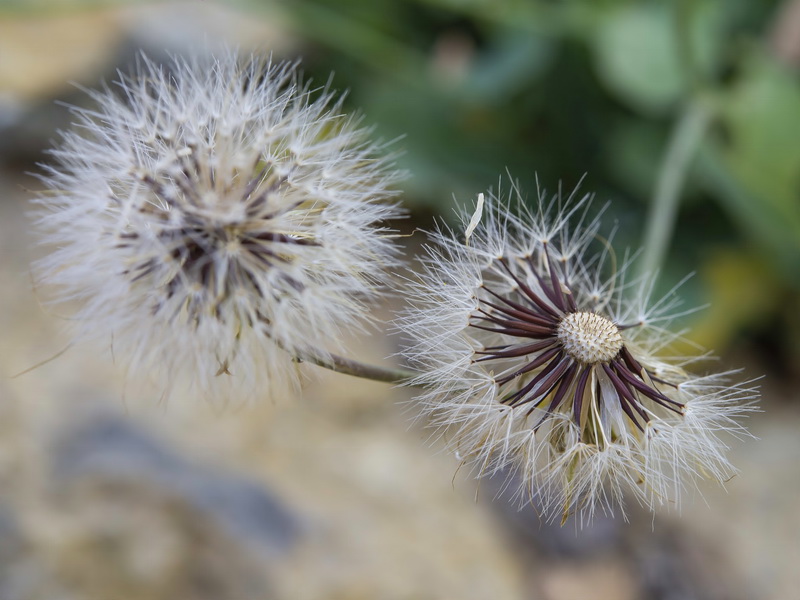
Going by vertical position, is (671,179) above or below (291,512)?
above

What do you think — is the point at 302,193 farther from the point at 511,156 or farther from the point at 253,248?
the point at 511,156

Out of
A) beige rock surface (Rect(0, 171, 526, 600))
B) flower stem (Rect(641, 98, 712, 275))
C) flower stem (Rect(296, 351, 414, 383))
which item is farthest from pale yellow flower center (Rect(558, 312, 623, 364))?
beige rock surface (Rect(0, 171, 526, 600))

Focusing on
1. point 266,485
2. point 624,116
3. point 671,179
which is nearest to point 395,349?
point 266,485

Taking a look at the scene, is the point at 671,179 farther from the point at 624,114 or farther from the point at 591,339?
the point at 591,339

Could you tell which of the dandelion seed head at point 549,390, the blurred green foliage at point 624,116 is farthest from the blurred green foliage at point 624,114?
the dandelion seed head at point 549,390

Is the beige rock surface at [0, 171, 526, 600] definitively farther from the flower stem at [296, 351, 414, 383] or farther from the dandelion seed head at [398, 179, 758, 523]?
the flower stem at [296, 351, 414, 383]

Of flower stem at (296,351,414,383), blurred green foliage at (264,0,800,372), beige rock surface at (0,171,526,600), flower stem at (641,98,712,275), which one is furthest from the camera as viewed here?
blurred green foliage at (264,0,800,372)
